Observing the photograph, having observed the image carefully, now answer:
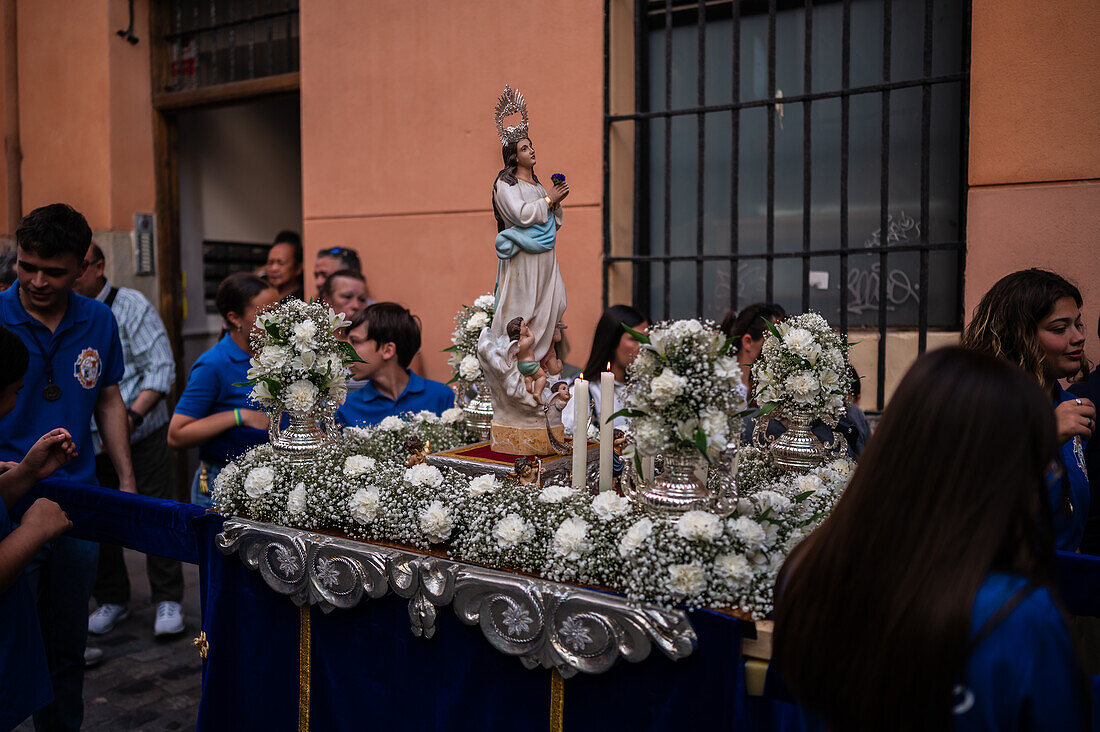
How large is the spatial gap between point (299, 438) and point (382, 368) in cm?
100

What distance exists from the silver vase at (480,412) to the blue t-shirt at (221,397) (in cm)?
105

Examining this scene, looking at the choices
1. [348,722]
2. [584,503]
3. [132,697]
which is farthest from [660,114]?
[132,697]

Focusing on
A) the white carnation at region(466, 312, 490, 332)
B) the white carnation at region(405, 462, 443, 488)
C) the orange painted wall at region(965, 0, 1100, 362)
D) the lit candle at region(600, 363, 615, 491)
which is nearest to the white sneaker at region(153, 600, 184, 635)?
the white carnation at region(466, 312, 490, 332)

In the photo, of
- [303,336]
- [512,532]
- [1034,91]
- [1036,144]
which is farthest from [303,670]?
[1034,91]

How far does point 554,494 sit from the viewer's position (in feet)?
7.78

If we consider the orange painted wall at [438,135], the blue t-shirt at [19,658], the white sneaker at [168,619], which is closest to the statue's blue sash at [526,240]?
the blue t-shirt at [19,658]

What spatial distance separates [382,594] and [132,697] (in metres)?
2.45

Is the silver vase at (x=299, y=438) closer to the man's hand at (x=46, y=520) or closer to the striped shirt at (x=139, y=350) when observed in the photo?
the man's hand at (x=46, y=520)

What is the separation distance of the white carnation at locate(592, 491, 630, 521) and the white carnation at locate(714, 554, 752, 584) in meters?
0.31

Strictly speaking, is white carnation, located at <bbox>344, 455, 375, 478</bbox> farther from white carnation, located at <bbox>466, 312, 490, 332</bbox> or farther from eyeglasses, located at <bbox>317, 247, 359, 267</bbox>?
eyeglasses, located at <bbox>317, 247, 359, 267</bbox>

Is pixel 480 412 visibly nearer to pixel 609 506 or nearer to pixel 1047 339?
pixel 609 506

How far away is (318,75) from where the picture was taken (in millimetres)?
5711

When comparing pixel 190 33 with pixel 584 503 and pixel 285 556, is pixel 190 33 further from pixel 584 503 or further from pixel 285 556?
pixel 584 503

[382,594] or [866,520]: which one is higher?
[866,520]
